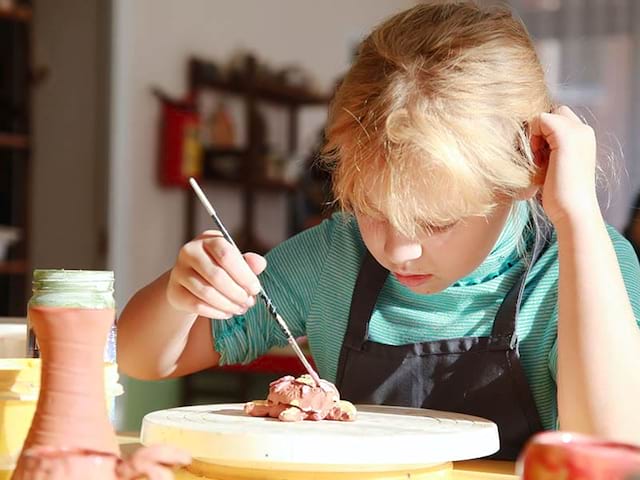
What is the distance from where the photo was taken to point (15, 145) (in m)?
4.60

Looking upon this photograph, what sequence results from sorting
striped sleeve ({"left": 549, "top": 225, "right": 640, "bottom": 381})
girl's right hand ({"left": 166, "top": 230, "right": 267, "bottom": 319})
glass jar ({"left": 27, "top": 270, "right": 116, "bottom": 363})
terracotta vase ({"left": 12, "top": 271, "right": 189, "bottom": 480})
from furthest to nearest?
striped sleeve ({"left": 549, "top": 225, "right": 640, "bottom": 381}) → girl's right hand ({"left": 166, "top": 230, "right": 267, "bottom": 319}) → glass jar ({"left": 27, "top": 270, "right": 116, "bottom": 363}) → terracotta vase ({"left": 12, "top": 271, "right": 189, "bottom": 480})

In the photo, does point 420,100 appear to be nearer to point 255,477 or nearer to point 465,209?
point 465,209

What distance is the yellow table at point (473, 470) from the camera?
1.06m

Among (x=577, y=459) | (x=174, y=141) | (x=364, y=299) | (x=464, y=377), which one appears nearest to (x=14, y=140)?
(x=174, y=141)

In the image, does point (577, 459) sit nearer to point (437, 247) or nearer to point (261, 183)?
point (437, 247)

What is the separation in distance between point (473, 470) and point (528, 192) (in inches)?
12.7

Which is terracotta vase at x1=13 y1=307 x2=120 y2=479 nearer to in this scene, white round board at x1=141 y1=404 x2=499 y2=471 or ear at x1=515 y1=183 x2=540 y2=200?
white round board at x1=141 y1=404 x2=499 y2=471

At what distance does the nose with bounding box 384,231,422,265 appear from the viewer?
3.76 feet

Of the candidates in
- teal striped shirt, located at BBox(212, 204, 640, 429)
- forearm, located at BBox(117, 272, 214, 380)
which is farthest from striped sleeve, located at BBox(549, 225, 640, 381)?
forearm, located at BBox(117, 272, 214, 380)

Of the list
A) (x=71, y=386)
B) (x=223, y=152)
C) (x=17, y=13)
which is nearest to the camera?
(x=71, y=386)

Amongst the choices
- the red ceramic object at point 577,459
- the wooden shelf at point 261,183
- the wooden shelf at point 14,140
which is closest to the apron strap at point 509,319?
the red ceramic object at point 577,459

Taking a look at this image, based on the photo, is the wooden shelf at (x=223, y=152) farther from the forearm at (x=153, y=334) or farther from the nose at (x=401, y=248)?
the nose at (x=401, y=248)

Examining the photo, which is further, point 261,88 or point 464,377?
point 261,88

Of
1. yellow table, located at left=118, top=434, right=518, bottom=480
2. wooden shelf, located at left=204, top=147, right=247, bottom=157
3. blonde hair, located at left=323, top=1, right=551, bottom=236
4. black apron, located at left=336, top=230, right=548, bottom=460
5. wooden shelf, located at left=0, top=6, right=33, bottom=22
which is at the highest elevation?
wooden shelf, located at left=0, top=6, right=33, bottom=22
